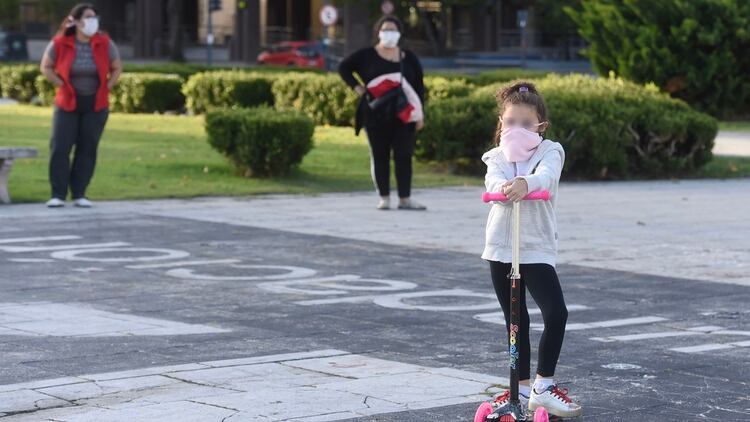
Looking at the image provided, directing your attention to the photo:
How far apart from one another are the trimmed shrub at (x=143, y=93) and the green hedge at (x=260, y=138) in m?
13.1

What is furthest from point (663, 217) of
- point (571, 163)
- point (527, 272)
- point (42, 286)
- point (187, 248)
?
point (527, 272)

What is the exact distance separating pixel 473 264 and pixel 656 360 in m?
3.65

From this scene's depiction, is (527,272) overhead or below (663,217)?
overhead

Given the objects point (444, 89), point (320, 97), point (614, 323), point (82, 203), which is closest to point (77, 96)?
point (82, 203)

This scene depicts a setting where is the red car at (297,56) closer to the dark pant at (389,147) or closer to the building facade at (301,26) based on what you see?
the building facade at (301,26)

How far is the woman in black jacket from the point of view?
1405cm

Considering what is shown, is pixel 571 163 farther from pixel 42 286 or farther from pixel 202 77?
pixel 202 77

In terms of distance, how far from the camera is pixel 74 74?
13.9m

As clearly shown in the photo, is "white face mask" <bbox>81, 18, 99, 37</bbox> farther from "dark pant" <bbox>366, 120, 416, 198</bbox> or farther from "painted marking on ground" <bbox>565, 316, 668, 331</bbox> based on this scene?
"painted marking on ground" <bbox>565, 316, 668, 331</bbox>

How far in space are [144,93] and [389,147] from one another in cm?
1644

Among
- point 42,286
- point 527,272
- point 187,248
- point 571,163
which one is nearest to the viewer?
point 527,272

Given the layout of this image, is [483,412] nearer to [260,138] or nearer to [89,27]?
[89,27]

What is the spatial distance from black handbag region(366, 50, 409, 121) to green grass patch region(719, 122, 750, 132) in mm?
15365

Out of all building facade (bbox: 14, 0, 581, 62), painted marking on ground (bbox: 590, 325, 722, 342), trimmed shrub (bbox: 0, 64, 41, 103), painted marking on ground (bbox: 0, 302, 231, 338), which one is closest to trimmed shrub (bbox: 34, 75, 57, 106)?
trimmed shrub (bbox: 0, 64, 41, 103)
